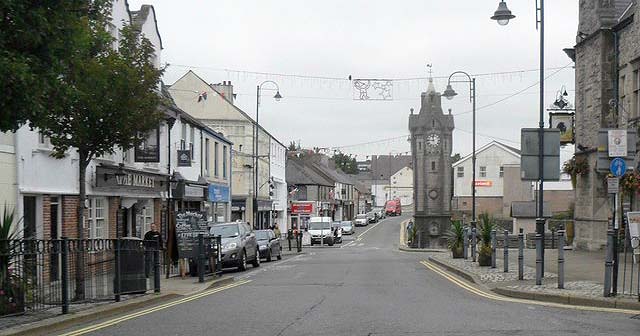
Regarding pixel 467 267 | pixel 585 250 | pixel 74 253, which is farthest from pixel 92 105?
pixel 585 250

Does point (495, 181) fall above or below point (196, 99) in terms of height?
below

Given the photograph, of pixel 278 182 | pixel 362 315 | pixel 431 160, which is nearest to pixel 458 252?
pixel 362 315

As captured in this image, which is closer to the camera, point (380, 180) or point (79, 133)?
point (79, 133)

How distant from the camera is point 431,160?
87125mm

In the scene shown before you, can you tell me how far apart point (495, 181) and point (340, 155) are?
3605 inches

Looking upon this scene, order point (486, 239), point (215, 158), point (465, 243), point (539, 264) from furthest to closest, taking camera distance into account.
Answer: point (215, 158) → point (465, 243) → point (486, 239) → point (539, 264)

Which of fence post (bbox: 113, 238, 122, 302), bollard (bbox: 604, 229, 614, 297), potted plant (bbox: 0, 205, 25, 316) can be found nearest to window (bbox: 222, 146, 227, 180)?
fence post (bbox: 113, 238, 122, 302)

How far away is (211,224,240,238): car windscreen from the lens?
27625mm

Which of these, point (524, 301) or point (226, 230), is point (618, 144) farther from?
point (226, 230)

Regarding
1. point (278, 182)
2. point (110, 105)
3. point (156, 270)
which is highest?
point (110, 105)

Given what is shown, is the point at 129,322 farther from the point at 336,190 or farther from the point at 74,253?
the point at 336,190

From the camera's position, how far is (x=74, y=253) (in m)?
13.7

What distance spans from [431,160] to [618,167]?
237ft

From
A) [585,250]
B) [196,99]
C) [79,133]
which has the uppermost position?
[196,99]
